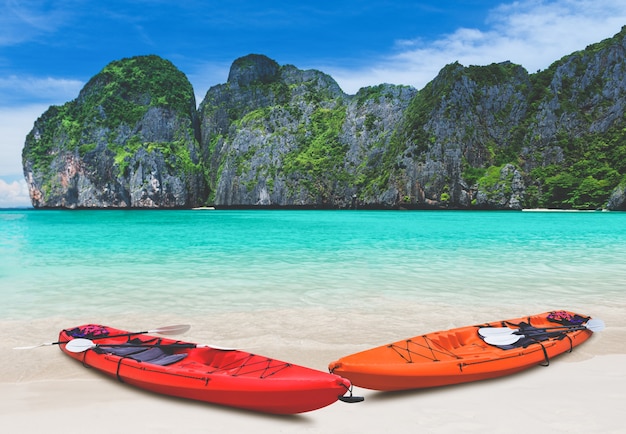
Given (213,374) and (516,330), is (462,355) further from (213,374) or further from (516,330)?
(213,374)

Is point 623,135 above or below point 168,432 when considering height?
above

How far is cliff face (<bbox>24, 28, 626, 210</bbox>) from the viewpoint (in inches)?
3829

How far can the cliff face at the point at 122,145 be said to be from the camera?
449 feet

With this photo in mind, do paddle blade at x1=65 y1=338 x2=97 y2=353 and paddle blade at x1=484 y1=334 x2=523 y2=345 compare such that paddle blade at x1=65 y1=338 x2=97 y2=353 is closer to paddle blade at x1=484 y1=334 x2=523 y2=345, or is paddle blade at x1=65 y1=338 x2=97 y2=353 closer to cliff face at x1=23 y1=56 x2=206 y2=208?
paddle blade at x1=484 y1=334 x2=523 y2=345

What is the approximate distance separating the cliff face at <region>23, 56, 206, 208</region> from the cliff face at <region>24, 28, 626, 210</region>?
1.45ft

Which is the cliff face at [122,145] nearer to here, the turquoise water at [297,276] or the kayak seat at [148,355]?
the turquoise water at [297,276]

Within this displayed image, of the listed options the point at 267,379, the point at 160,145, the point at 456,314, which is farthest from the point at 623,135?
the point at 160,145

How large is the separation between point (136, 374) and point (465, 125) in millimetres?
108640

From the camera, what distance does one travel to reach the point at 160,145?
5615 inches

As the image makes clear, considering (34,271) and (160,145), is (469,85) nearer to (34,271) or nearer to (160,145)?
(160,145)

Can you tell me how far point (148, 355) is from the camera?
580cm

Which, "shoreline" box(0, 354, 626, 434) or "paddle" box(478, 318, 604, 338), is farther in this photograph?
"paddle" box(478, 318, 604, 338)

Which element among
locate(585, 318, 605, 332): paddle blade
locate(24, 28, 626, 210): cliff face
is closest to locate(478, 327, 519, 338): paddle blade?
locate(585, 318, 605, 332): paddle blade

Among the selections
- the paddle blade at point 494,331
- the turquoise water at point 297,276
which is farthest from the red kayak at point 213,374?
the turquoise water at point 297,276
